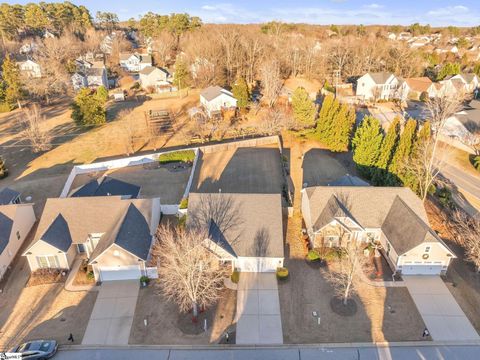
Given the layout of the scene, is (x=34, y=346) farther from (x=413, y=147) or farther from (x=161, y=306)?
(x=413, y=147)

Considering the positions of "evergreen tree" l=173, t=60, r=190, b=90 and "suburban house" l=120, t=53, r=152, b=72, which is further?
"suburban house" l=120, t=53, r=152, b=72

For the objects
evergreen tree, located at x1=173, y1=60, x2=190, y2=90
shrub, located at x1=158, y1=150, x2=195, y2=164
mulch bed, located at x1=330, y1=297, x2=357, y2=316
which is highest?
evergreen tree, located at x1=173, y1=60, x2=190, y2=90

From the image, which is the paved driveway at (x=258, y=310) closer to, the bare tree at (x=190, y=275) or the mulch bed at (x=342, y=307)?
the bare tree at (x=190, y=275)

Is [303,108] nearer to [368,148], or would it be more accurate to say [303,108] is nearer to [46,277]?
[368,148]

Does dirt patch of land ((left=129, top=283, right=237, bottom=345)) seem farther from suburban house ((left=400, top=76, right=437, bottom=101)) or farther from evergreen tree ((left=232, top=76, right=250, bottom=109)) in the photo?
suburban house ((left=400, top=76, right=437, bottom=101))

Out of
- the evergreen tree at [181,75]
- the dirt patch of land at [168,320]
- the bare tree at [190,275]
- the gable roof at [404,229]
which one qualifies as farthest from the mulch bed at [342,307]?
the evergreen tree at [181,75]

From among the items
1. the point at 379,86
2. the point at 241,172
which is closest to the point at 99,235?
the point at 241,172

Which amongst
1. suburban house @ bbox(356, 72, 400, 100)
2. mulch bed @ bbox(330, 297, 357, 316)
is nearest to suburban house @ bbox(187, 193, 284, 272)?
mulch bed @ bbox(330, 297, 357, 316)
